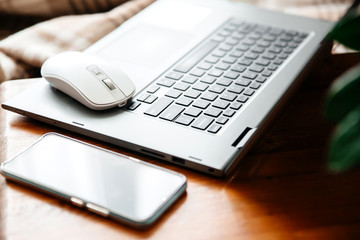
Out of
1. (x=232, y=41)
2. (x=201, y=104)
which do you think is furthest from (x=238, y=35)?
(x=201, y=104)

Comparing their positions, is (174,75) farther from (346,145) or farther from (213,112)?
(346,145)

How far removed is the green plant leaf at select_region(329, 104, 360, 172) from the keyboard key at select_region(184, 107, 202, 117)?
0.25 metres

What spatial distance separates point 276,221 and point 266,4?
77 centimetres

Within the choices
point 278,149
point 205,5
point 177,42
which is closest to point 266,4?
point 205,5

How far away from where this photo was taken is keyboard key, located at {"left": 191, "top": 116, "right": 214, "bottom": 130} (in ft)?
1.83

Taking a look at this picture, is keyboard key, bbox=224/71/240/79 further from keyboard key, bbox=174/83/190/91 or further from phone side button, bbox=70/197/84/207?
phone side button, bbox=70/197/84/207

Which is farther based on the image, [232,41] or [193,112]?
[232,41]

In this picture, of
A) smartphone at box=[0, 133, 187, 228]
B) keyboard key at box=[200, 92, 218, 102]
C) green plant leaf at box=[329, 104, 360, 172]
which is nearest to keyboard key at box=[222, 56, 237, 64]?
keyboard key at box=[200, 92, 218, 102]

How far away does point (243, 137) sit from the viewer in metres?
0.54

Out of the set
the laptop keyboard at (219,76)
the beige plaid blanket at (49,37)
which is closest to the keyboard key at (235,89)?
the laptop keyboard at (219,76)

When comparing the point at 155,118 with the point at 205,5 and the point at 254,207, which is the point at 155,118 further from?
the point at 205,5

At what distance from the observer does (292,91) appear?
0.65 m

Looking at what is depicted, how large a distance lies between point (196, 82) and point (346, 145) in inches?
13.1

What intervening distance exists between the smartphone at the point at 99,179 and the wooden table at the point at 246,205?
0.02 m
